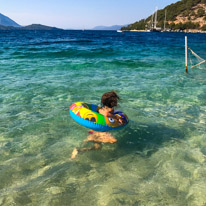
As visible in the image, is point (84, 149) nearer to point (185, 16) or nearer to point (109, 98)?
point (109, 98)

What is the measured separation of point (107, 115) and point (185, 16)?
158 metres

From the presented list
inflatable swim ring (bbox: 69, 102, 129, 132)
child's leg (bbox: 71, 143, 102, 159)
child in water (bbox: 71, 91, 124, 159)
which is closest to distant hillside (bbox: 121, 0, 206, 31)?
child in water (bbox: 71, 91, 124, 159)

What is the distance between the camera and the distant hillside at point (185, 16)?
125512 millimetres

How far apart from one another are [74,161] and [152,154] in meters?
1.79

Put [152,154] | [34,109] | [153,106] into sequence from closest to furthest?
[152,154] < [34,109] < [153,106]

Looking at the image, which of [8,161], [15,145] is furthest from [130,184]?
[15,145]

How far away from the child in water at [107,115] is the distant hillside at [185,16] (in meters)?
129

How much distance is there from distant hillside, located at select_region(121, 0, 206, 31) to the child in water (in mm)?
128655

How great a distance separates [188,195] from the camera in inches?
145

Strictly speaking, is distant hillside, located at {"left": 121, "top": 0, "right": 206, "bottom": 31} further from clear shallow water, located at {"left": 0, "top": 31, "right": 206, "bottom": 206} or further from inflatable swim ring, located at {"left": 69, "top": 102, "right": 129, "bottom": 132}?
inflatable swim ring, located at {"left": 69, "top": 102, "right": 129, "bottom": 132}

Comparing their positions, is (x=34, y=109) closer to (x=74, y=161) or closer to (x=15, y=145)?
(x=15, y=145)

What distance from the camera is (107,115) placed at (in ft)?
16.4

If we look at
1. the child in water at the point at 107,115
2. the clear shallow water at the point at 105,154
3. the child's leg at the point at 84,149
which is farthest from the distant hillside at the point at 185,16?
the child's leg at the point at 84,149

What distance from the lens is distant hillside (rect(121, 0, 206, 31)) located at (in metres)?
126
